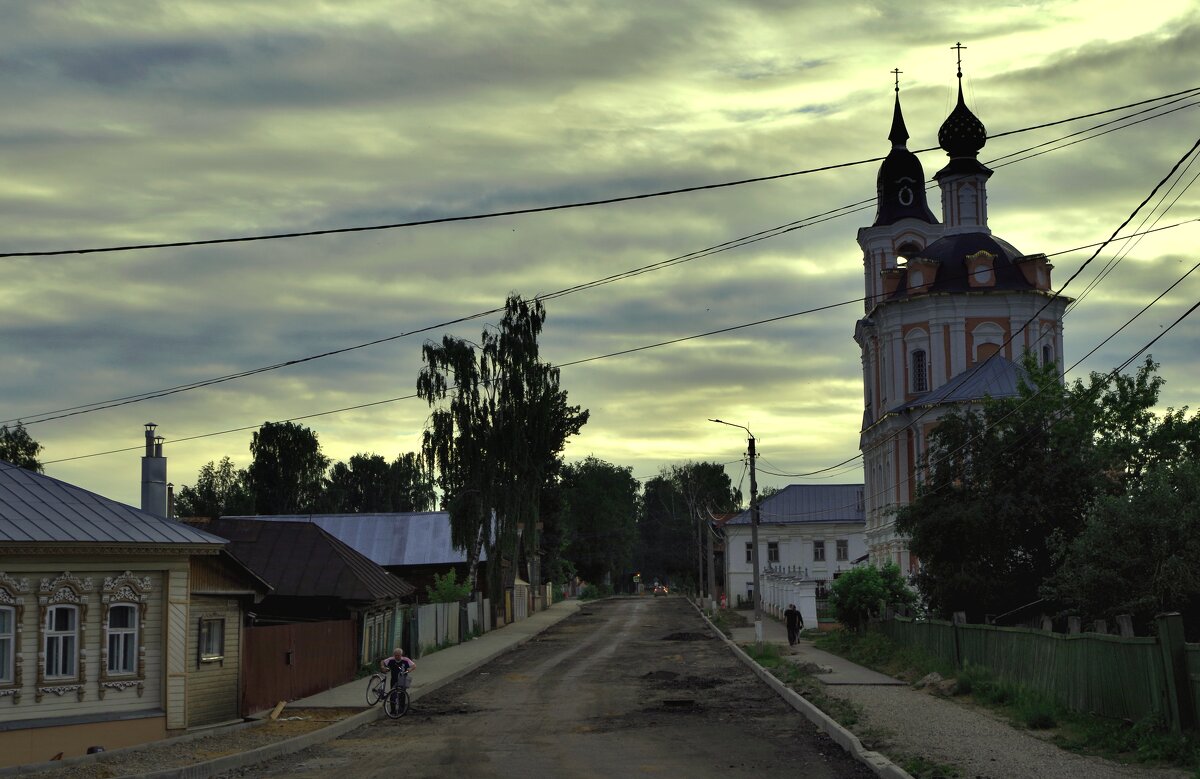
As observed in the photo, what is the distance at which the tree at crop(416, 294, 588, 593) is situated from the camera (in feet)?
179

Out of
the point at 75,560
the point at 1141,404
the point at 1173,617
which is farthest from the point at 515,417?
the point at 1173,617

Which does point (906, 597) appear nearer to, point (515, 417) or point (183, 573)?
point (515, 417)

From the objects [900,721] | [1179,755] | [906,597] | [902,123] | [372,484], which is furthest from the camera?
[372,484]

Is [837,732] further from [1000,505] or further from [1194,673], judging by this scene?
[1000,505]

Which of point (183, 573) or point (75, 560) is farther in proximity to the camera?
point (183, 573)

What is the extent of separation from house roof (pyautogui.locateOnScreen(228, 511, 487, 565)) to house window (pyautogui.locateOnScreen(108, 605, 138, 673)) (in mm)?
36479

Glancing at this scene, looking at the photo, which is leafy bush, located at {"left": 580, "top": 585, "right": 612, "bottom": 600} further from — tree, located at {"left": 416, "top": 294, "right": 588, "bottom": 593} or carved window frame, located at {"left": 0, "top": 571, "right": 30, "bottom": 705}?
carved window frame, located at {"left": 0, "top": 571, "right": 30, "bottom": 705}

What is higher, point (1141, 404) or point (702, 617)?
point (1141, 404)

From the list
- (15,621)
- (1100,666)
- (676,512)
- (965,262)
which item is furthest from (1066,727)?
(676,512)

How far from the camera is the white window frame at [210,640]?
77.8ft

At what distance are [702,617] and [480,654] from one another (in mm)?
31170

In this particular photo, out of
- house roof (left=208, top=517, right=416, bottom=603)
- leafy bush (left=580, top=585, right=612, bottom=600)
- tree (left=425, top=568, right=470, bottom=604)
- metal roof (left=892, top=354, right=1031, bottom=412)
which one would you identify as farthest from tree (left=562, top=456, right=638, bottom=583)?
house roof (left=208, top=517, right=416, bottom=603)

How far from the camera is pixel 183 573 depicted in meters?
23.3

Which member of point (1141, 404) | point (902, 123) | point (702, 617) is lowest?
point (702, 617)
